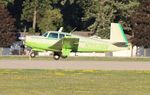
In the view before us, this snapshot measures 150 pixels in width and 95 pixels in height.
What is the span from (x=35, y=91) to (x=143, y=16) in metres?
61.3

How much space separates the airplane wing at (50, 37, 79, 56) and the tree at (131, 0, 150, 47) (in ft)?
90.7

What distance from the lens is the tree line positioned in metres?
77.9

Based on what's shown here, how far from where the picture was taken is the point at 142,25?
77.1 meters

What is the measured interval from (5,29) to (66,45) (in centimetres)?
3309

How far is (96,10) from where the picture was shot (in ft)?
295

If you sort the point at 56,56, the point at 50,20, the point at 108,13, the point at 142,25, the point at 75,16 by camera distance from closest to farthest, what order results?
the point at 56,56 < the point at 142,25 < the point at 108,13 < the point at 50,20 < the point at 75,16

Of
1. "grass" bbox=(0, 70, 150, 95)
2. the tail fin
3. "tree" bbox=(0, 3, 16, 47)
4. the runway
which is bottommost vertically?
"tree" bbox=(0, 3, 16, 47)

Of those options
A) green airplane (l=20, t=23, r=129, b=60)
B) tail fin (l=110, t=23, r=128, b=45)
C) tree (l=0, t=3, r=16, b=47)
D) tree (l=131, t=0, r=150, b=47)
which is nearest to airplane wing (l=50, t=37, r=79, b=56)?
green airplane (l=20, t=23, r=129, b=60)

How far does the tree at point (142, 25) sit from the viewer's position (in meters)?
75.9

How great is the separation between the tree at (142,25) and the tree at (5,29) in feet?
56.6

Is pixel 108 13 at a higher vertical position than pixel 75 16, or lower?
higher

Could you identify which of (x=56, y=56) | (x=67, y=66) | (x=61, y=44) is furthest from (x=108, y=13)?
(x=67, y=66)

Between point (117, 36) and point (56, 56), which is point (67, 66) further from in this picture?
point (117, 36)

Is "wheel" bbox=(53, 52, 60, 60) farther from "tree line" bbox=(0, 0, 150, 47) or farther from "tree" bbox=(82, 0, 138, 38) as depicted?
"tree" bbox=(82, 0, 138, 38)
